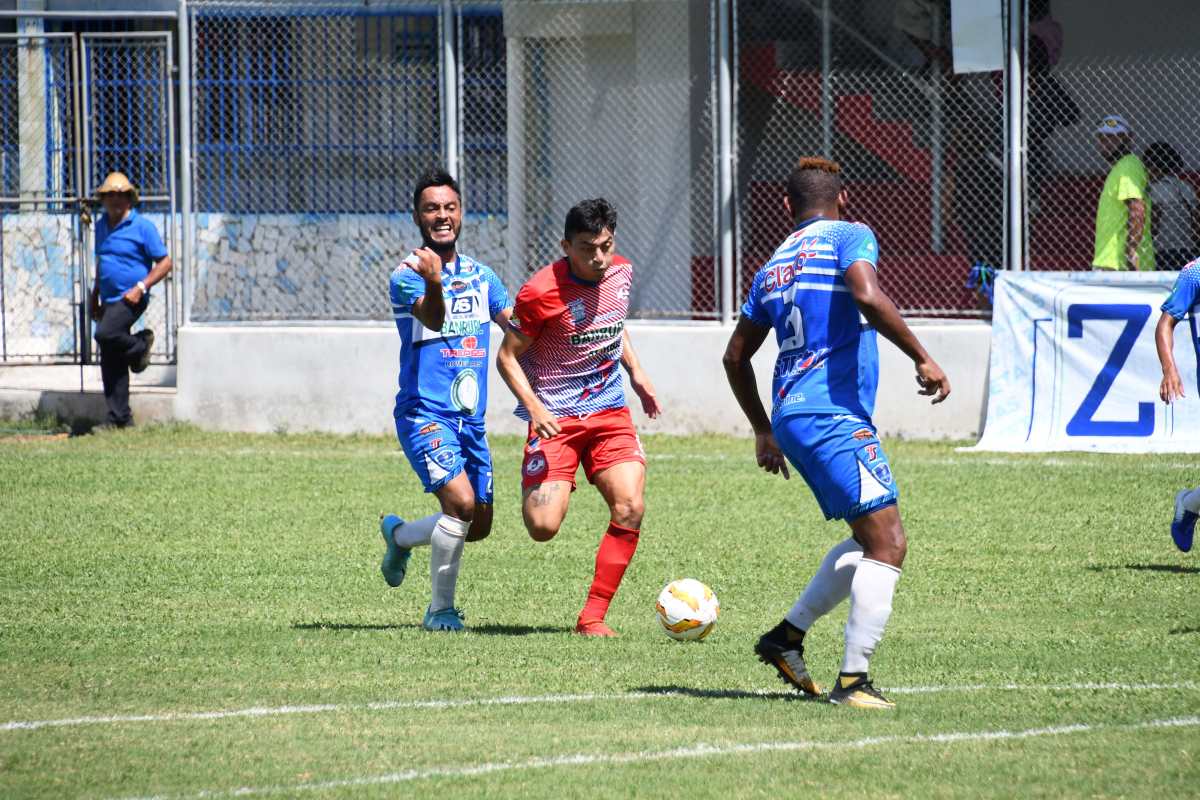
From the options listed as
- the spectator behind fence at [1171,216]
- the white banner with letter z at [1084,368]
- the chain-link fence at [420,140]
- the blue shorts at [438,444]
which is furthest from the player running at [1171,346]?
the chain-link fence at [420,140]

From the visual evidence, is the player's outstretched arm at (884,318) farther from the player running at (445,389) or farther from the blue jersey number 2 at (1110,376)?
the blue jersey number 2 at (1110,376)

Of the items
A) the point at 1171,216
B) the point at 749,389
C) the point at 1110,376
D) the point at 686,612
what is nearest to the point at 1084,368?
the point at 1110,376

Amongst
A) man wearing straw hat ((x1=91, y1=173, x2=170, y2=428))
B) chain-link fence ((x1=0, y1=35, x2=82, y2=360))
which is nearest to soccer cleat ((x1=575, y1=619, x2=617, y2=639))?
man wearing straw hat ((x1=91, y1=173, x2=170, y2=428))

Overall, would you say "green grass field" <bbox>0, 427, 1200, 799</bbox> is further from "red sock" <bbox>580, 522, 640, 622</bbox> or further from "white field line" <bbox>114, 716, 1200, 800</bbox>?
"red sock" <bbox>580, 522, 640, 622</bbox>

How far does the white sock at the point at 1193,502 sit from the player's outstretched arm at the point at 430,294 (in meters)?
4.25

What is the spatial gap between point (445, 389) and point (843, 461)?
2.34 m

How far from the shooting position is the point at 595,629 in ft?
24.8

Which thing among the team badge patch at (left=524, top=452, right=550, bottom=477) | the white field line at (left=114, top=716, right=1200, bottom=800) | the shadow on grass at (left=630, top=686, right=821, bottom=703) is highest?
the team badge patch at (left=524, top=452, right=550, bottom=477)

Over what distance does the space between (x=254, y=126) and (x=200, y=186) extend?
2.55 feet

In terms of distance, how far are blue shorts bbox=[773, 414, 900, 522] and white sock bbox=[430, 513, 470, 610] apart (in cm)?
214

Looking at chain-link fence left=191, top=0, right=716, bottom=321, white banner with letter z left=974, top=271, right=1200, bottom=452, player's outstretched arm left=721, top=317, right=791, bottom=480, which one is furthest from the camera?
chain-link fence left=191, top=0, right=716, bottom=321

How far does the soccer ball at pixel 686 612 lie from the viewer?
718 cm

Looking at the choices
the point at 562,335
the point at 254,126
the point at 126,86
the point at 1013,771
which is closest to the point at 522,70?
the point at 254,126

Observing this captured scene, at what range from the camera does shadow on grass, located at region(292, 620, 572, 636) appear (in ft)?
25.2
